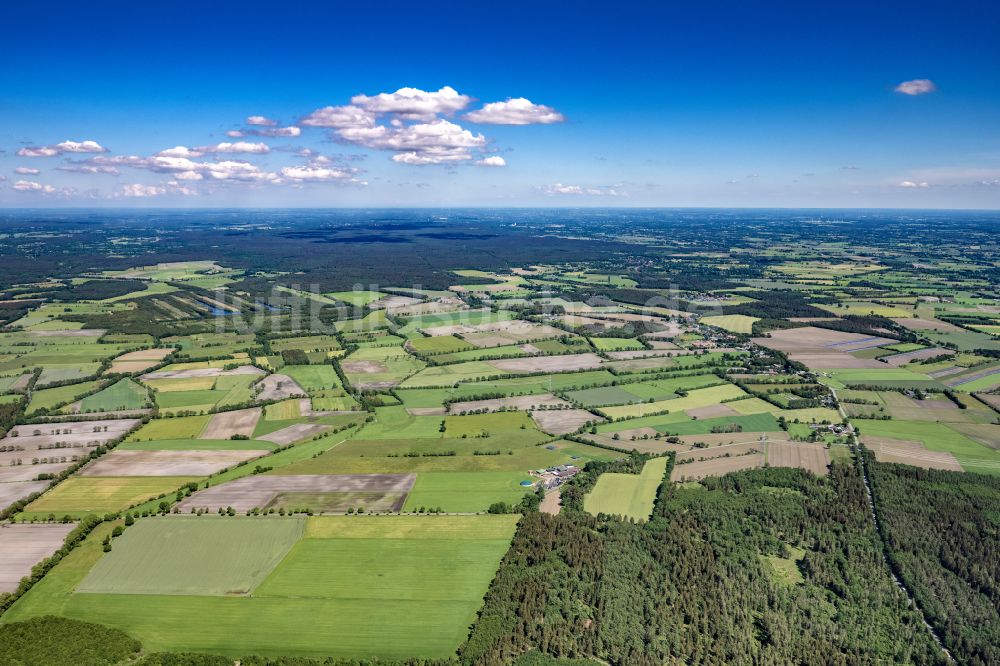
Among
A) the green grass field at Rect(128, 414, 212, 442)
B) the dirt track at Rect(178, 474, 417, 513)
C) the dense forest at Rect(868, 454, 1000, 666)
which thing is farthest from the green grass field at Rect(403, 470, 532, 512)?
the dense forest at Rect(868, 454, 1000, 666)

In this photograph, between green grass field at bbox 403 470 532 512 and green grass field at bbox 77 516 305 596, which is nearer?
green grass field at bbox 77 516 305 596

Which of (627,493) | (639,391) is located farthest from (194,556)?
(639,391)

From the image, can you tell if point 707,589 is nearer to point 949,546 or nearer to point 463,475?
point 949,546

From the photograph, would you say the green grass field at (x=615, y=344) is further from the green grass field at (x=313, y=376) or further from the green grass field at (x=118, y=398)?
the green grass field at (x=118, y=398)

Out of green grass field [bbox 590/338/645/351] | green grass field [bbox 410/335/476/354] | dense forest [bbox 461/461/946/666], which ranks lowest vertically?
dense forest [bbox 461/461/946/666]

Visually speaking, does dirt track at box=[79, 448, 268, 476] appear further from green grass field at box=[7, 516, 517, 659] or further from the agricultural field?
green grass field at box=[7, 516, 517, 659]

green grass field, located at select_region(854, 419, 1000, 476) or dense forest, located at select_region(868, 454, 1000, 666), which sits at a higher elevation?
green grass field, located at select_region(854, 419, 1000, 476)

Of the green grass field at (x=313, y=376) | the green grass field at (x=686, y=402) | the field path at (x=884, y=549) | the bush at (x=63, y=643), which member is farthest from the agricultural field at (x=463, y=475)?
Answer: the bush at (x=63, y=643)
